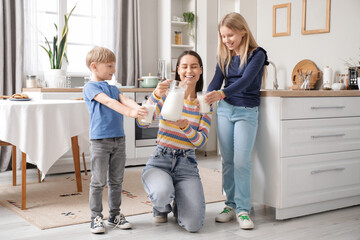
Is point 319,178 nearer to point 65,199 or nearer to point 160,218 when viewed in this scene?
point 160,218

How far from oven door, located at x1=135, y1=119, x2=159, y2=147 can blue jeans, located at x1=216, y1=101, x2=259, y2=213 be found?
6.88 ft

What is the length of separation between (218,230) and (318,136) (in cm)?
85

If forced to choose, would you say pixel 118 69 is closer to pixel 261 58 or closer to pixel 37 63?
pixel 37 63

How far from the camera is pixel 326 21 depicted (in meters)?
4.19

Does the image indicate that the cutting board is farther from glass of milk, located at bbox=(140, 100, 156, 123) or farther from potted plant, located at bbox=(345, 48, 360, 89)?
glass of milk, located at bbox=(140, 100, 156, 123)

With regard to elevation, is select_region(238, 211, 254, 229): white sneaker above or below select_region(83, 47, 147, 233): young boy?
below

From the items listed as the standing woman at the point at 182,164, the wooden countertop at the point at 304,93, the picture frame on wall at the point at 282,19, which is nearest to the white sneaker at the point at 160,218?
the standing woman at the point at 182,164

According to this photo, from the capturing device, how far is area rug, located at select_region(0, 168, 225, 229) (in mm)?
2795

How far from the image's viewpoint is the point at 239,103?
8.66 ft

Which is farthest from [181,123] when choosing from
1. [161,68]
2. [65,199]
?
[161,68]

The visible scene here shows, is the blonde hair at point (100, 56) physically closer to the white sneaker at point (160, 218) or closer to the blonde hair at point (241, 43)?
A: the blonde hair at point (241, 43)

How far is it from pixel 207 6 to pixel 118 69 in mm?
1225

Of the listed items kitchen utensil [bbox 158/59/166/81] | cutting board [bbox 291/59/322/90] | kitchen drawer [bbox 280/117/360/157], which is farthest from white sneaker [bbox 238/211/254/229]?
kitchen utensil [bbox 158/59/166/81]

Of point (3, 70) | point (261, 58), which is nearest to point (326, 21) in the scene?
point (261, 58)
